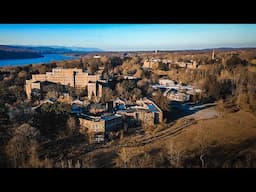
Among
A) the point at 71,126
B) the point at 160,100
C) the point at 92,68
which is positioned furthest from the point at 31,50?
the point at 160,100

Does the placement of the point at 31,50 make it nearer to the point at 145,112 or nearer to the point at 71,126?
the point at 71,126

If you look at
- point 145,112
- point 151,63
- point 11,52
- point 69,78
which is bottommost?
point 145,112

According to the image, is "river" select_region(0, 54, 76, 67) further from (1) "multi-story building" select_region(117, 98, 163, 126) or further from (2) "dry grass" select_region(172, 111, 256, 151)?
(2) "dry grass" select_region(172, 111, 256, 151)

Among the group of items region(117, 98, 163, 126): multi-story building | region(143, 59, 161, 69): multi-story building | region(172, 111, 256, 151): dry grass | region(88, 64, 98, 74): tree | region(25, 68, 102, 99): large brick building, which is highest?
region(143, 59, 161, 69): multi-story building

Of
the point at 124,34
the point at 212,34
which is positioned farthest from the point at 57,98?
the point at 212,34

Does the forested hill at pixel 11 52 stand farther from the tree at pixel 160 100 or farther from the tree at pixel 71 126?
the tree at pixel 160 100

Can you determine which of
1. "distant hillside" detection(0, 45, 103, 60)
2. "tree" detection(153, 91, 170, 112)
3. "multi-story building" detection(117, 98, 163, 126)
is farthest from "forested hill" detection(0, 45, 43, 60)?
"tree" detection(153, 91, 170, 112)
